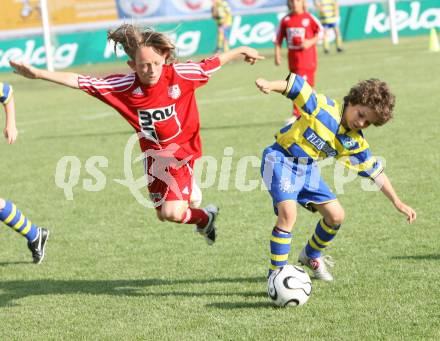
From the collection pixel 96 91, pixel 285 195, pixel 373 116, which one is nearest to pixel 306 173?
pixel 285 195

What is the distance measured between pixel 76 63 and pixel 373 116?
84.8 ft

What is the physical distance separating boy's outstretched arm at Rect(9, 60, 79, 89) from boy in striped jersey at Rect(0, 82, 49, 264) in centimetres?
89

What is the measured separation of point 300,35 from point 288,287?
9209mm

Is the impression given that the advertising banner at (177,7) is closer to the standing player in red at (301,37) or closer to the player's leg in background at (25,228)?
the standing player in red at (301,37)

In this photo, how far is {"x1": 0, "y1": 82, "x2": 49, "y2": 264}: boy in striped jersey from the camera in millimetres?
6617

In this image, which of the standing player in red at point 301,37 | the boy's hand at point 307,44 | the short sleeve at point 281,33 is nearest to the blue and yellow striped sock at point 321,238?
the standing player in red at point 301,37

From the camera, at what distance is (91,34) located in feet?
101

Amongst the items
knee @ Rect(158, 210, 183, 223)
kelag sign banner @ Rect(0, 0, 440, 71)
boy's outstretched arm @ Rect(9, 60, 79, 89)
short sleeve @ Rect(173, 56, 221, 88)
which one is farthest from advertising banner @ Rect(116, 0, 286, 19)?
boy's outstretched arm @ Rect(9, 60, 79, 89)

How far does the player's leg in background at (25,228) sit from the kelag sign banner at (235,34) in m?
23.7

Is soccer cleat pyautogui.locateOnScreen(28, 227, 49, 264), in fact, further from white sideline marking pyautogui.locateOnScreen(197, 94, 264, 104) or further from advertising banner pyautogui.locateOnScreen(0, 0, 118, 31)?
advertising banner pyautogui.locateOnScreen(0, 0, 118, 31)

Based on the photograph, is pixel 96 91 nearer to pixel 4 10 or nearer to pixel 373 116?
pixel 373 116

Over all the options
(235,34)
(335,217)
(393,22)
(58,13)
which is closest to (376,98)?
(335,217)

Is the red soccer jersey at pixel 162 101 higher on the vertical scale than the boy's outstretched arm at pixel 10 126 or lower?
higher

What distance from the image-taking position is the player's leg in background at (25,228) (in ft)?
22.3
